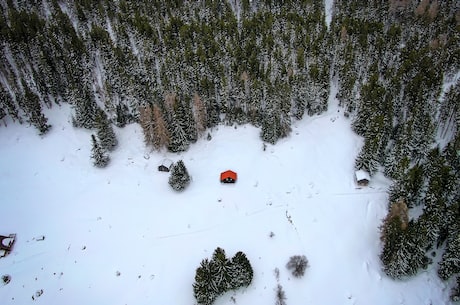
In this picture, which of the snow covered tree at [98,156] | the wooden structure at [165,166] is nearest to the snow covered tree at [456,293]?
the wooden structure at [165,166]

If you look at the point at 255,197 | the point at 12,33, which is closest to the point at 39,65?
the point at 12,33

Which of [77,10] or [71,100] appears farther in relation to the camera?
[77,10]

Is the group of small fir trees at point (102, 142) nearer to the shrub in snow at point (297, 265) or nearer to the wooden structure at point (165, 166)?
the wooden structure at point (165, 166)

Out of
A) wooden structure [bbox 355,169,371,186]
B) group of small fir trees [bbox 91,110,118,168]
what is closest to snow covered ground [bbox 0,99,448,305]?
wooden structure [bbox 355,169,371,186]

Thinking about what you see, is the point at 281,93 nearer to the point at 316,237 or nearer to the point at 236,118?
the point at 236,118

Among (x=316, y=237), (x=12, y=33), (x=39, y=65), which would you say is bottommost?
(x=316, y=237)

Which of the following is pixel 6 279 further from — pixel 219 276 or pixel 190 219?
pixel 219 276
